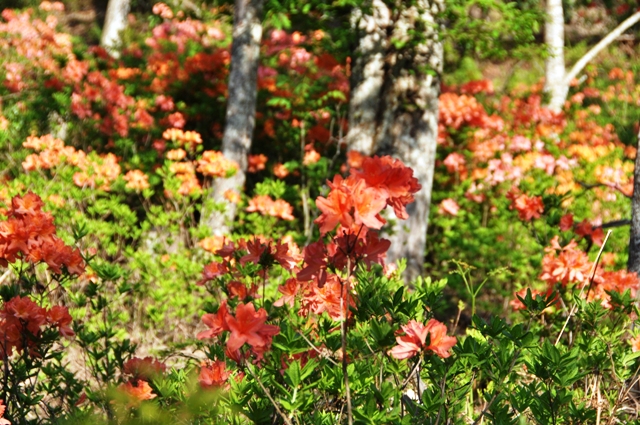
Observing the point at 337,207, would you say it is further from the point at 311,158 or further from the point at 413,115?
the point at 311,158

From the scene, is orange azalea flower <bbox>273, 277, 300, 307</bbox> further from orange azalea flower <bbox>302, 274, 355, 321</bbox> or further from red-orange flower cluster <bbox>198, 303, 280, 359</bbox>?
red-orange flower cluster <bbox>198, 303, 280, 359</bbox>

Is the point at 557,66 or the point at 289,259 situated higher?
the point at 557,66

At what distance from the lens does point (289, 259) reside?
1.76m

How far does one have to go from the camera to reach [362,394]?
1.47 metres

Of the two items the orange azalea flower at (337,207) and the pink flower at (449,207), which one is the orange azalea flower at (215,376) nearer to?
the orange azalea flower at (337,207)

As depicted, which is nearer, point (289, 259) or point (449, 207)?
point (289, 259)

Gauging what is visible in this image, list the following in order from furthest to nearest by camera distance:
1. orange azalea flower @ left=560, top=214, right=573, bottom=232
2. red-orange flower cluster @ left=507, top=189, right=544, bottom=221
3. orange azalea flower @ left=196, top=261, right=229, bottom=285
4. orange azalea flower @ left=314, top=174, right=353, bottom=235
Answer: red-orange flower cluster @ left=507, top=189, right=544, bottom=221, orange azalea flower @ left=560, top=214, right=573, bottom=232, orange azalea flower @ left=196, top=261, right=229, bottom=285, orange azalea flower @ left=314, top=174, right=353, bottom=235

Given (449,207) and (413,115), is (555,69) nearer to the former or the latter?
(449,207)

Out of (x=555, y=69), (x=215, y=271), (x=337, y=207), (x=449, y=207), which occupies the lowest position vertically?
(x=449, y=207)

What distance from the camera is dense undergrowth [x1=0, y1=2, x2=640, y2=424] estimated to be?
141cm

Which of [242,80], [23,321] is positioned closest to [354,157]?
[242,80]

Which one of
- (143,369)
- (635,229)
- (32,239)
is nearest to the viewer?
(143,369)

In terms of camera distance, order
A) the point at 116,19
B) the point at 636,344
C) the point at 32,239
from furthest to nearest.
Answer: the point at 116,19 → the point at 636,344 → the point at 32,239

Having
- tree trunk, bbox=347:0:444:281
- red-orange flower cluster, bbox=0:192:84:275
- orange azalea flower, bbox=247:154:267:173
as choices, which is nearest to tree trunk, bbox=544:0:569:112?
tree trunk, bbox=347:0:444:281
